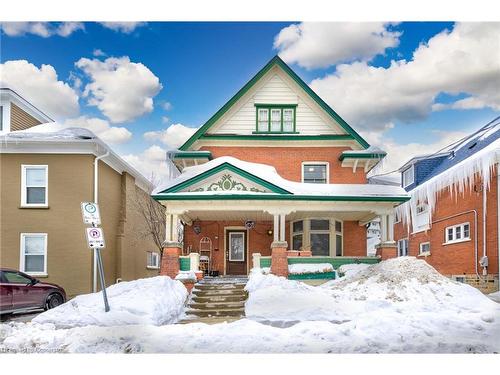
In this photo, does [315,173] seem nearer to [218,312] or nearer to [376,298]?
[376,298]

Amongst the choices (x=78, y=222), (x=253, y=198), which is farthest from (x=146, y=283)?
(x=253, y=198)

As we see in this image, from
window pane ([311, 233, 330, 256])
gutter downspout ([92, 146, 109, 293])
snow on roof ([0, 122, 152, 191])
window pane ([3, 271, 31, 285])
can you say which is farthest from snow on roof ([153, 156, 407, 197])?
window pane ([3, 271, 31, 285])

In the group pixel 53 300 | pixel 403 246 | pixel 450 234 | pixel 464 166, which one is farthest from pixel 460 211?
pixel 53 300

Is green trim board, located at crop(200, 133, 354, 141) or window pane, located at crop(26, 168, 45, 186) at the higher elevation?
green trim board, located at crop(200, 133, 354, 141)

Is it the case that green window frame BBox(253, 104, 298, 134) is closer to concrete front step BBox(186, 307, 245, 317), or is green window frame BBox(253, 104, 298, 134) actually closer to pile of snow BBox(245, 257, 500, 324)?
pile of snow BBox(245, 257, 500, 324)

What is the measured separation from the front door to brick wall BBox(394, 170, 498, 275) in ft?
22.7

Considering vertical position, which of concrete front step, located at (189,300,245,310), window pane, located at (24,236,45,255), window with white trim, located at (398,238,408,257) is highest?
window pane, located at (24,236,45,255)

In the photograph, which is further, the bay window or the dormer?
the bay window

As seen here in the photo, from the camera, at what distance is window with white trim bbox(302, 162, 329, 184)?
62.2ft

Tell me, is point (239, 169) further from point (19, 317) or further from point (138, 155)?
point (19, 317)

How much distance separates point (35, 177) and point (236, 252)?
293 inches

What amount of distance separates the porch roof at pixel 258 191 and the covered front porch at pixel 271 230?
15 cm

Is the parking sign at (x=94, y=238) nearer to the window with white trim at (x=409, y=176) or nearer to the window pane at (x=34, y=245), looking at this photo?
the window pane at (x=34, y=245)

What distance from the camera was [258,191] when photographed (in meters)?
15.8
